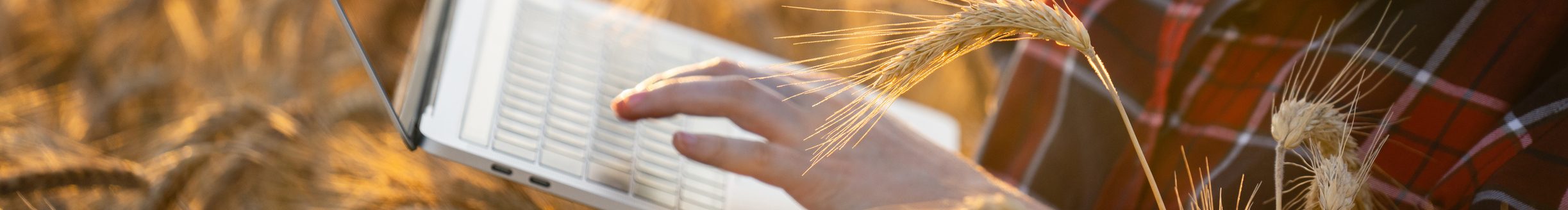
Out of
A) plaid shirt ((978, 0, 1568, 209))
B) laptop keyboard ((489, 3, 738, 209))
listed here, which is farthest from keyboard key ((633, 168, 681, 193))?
plaid shirt ((978, 0, 1568, 209))

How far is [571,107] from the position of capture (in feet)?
2.41

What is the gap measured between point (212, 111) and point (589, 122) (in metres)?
0.31

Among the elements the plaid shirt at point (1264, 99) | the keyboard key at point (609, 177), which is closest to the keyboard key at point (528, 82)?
the keyboard key at point (609, 177)

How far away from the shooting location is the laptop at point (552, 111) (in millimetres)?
644

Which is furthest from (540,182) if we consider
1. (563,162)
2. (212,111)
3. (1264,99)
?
(1264,99)

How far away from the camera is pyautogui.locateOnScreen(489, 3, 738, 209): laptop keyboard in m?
0.67

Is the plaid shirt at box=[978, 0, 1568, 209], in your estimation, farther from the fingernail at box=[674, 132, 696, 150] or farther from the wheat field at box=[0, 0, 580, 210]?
the wheat field at box=[0, 0, 580, 210]

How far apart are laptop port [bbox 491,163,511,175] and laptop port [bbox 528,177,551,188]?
0.6 inches

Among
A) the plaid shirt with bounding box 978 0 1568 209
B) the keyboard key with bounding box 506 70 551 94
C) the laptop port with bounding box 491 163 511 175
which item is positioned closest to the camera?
the plaid shirt with bounding box 978 0 1568 209

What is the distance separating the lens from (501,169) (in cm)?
64

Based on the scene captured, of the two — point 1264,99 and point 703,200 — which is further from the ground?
point 1264,99

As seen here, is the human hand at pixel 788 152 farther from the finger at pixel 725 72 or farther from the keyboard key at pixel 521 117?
the keyboard key at pixel 521 117

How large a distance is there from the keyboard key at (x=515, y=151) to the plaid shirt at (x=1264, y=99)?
1.40 feet

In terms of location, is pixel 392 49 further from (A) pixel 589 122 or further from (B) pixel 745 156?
(B) pixel 745 156
